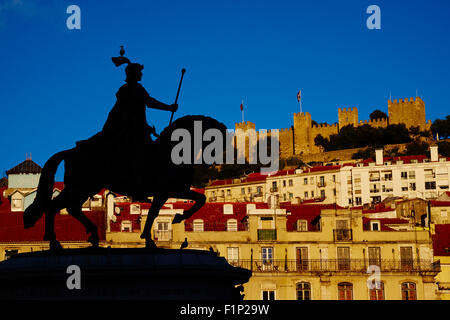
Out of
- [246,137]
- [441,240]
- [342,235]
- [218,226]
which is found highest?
[246,137]

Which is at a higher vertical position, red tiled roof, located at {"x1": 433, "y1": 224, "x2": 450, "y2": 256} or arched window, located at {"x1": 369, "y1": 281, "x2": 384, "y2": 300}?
red tiled roof, located at {"x1": 433, "y1": 224, "x2": 450, "y2": 256}

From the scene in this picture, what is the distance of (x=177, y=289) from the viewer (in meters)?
15.1

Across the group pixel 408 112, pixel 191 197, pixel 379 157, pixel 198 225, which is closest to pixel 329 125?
pixel 408 112

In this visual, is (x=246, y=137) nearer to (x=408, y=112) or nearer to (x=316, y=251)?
(x=408, y=112)

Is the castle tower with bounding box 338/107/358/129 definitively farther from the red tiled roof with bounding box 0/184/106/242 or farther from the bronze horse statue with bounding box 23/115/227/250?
the bronze horse statue with bounding box 23/115/227/250

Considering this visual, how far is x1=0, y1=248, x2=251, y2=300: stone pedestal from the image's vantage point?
48.4ft

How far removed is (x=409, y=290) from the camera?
174 ft

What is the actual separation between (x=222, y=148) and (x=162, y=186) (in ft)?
4.99

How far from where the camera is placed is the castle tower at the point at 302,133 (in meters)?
176

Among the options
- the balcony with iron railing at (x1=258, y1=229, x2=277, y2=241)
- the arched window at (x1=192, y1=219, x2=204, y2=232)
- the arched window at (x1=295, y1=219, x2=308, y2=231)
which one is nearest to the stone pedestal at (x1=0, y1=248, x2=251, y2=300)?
the balcony with iron railing at (x1=258, y1=229, x2=277, y2=241)

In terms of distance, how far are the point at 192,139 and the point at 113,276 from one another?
10.5ft

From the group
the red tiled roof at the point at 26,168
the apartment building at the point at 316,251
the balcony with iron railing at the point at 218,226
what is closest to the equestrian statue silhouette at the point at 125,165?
the apartment building at the point at 316,251
